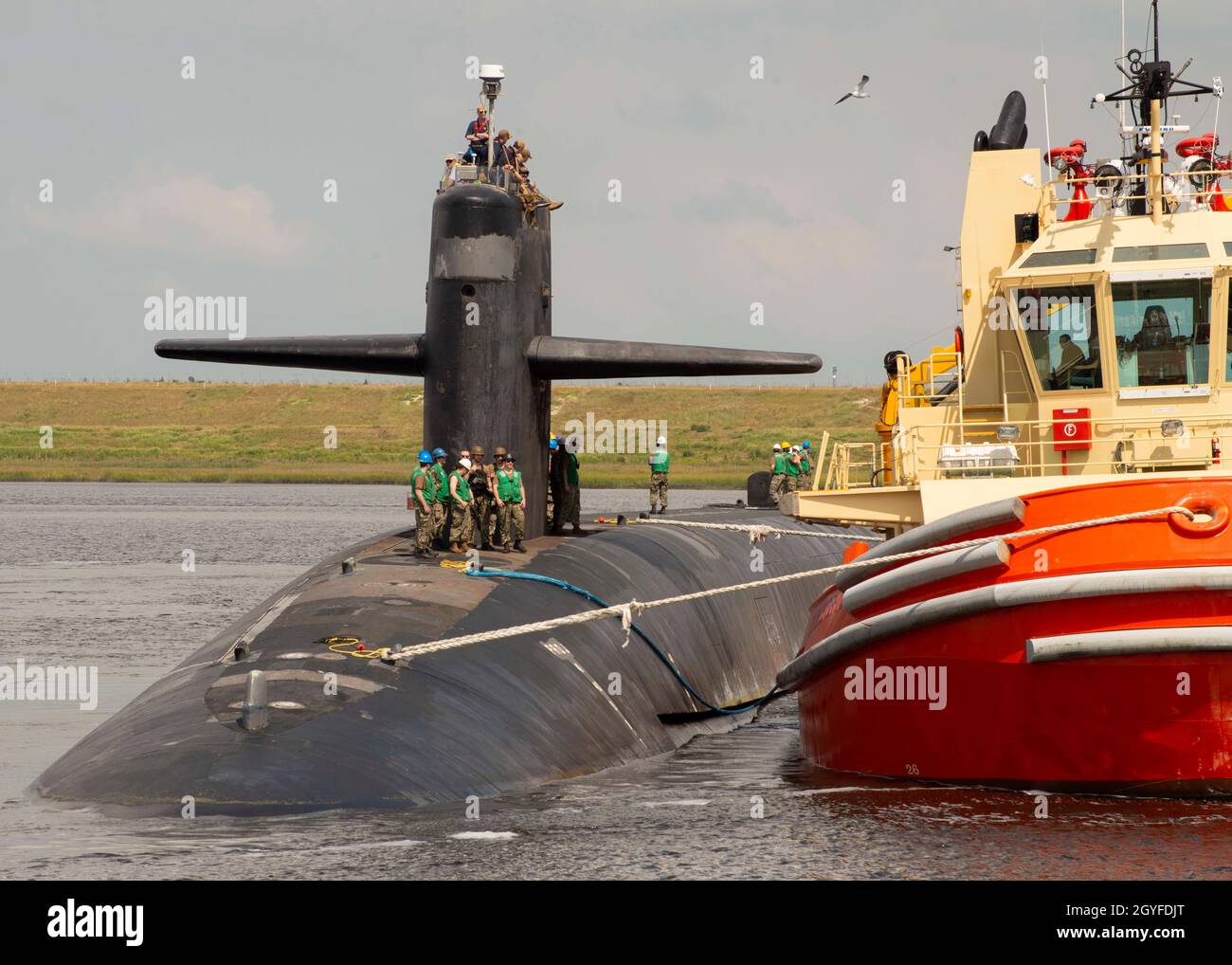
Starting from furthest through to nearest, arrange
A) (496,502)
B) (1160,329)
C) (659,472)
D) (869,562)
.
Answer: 1. (659,472)
2. (496,502)
3. (1160,329)
4. (869,562)

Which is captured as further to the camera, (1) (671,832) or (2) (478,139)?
(2) (478,139)

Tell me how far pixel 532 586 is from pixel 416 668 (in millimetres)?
3178

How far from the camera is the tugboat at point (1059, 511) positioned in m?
13.3

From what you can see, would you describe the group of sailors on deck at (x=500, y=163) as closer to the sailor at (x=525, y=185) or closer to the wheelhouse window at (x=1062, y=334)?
the sailor at (x=525, y=185)

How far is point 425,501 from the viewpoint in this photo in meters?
18.1

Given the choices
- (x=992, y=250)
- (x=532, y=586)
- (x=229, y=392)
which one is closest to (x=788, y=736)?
(x=532, y=586)

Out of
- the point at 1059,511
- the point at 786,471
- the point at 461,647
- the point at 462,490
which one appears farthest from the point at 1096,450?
the point at 786,471

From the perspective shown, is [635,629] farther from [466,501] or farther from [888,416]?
[888,416]

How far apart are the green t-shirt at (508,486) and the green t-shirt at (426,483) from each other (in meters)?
0.74

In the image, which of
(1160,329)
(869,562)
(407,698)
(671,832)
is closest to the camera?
(671,832)

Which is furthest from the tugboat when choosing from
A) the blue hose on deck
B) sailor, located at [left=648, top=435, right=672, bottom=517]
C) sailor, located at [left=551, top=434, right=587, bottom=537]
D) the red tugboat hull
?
sailor, located at [left=648, top=435, right=672, bottom=517]

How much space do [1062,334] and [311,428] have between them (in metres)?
102

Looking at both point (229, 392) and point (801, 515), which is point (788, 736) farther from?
point (229, 392)
